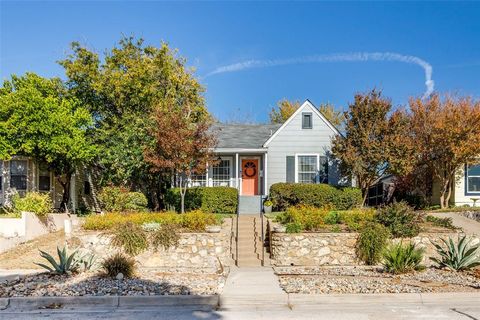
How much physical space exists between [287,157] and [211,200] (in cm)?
444

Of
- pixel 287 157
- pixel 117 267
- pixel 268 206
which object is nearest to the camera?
pixel 117 267

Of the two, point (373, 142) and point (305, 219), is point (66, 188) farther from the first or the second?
point (373, 142)

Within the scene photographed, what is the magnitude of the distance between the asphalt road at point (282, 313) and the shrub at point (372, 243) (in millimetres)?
4062

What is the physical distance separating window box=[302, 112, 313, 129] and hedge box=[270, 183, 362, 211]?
10.2ft

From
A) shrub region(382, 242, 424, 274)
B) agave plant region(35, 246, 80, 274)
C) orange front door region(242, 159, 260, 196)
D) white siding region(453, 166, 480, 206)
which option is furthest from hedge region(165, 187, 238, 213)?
white siding region(453, 166, 480, 206)

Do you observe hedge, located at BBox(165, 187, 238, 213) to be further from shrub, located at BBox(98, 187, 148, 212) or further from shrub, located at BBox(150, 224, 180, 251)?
shrub, located at BBox(150, 224, 180, 251)

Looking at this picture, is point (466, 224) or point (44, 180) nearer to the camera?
point (466, 224)

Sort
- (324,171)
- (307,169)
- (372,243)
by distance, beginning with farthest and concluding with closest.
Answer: (307,169), (324,171), (372,243)

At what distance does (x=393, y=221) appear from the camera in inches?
474

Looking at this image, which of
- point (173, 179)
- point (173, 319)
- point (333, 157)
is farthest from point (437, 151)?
point (173, 319)

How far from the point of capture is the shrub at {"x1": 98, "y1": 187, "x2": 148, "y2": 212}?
643 inches

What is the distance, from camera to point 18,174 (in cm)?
2008

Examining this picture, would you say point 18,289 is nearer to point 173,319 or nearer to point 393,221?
point 173,319

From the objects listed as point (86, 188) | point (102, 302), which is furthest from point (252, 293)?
point (86, 188)
